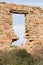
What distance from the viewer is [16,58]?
56.0 feet

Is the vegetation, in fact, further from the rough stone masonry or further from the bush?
the rough stone masonry

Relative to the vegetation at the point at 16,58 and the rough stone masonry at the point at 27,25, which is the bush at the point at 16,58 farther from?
the rough stone masonry at the point at 27,25

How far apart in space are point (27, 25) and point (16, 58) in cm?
335

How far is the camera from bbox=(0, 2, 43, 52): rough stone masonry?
18719 mm

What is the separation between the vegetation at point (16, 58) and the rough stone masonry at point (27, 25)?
998 millimetres

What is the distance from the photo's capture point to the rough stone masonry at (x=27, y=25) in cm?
1872

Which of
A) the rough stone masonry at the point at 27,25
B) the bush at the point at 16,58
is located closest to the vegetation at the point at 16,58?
the bush at the point at 16,58

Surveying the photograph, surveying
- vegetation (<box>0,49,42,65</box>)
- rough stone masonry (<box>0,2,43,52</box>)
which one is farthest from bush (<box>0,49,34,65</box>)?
rough stone masonry (<box>0,2,43,52</box>)

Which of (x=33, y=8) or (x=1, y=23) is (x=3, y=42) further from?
(x=33, y=8)

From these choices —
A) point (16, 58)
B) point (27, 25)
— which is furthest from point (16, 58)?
point (27, 25)

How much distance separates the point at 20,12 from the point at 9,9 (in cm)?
78

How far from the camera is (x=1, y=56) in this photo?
55.5 ft

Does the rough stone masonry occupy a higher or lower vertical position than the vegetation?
higher

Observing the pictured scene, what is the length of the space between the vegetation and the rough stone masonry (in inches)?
39.3
